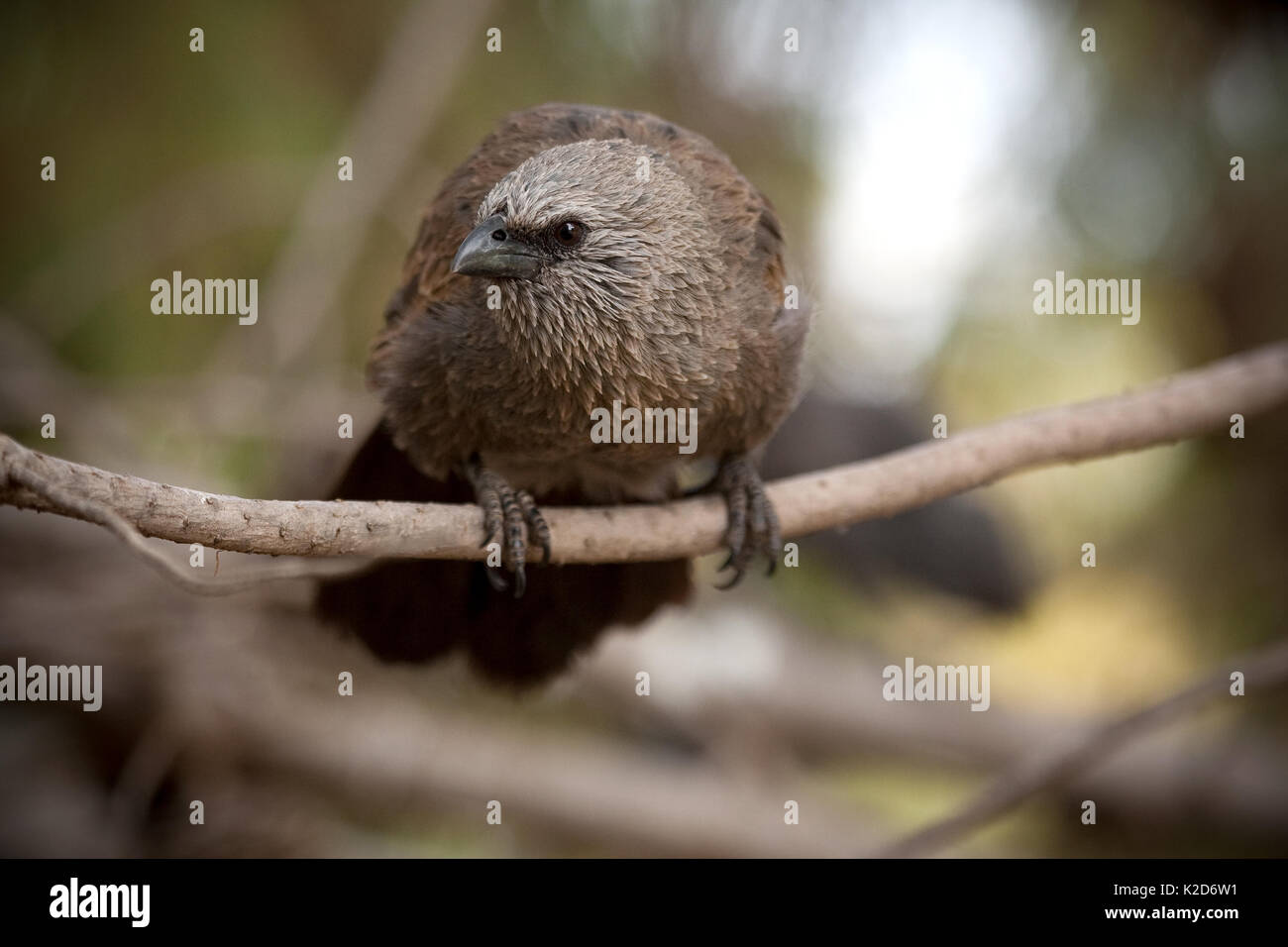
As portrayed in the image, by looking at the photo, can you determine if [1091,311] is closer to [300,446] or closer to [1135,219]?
[1135,219]

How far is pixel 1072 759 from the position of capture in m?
2.95

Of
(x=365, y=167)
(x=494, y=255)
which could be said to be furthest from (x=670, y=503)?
(x=365, y=167)

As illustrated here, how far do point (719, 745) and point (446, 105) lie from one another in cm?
293

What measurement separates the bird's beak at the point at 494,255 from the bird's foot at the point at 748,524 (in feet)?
2.62

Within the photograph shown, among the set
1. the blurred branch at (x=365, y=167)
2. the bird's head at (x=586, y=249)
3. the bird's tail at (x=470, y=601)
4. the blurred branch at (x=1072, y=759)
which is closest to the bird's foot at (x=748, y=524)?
the bird's tail at (x=470, y=601)

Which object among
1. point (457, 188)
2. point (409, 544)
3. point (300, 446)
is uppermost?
point (457, 188)

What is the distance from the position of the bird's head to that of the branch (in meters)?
0.45

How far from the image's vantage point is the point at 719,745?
184 inches

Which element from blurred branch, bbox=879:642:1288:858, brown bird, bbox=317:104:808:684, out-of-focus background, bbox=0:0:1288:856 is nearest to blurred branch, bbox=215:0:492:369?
out-of-focus background, bbox=0:0:1288:856

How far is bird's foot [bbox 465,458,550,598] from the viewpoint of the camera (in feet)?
8.46

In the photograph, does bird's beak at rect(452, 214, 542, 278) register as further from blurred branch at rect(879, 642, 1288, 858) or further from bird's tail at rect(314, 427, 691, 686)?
blurred branch at rect(879, 642, 1288, 858)

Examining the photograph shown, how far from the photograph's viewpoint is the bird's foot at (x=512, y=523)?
258cm

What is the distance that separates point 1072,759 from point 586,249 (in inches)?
70.4
